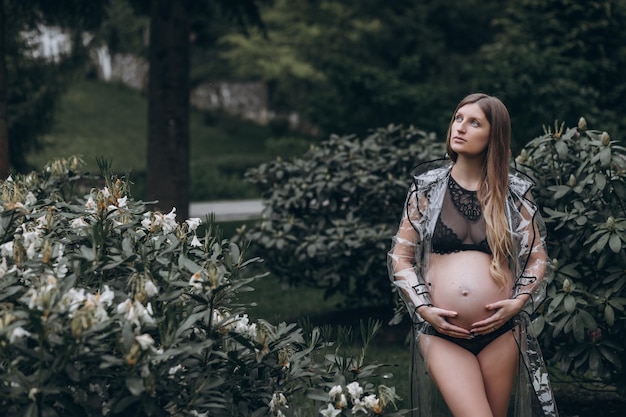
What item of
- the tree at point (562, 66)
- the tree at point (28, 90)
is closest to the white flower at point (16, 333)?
the tree at point (28, 90)

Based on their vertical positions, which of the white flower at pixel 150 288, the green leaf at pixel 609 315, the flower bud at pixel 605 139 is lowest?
the green leaf at pixel 609 315

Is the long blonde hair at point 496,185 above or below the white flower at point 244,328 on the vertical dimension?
above

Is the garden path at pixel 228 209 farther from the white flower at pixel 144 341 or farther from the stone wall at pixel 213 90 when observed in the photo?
the stone wall at pixel 213 90

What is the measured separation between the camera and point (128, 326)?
2799 mm

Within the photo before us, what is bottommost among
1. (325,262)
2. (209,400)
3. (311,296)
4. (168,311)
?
(311,296)

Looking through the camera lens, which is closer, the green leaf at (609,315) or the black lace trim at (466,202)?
the black lace trim at (466,202)

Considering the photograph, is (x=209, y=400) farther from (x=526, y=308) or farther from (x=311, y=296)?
(x=311, y=296)

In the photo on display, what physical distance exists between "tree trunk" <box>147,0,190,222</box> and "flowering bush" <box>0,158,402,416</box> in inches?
321

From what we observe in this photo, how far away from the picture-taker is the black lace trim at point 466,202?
3.66 m

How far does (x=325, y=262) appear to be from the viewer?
25.7 feet

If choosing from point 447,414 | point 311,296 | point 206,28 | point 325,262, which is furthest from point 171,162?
point 206,28

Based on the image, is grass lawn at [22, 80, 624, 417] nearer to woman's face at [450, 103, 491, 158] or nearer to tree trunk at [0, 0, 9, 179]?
tree trunk at [0, 0, 9, 179]

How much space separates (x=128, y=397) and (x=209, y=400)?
0.31 m

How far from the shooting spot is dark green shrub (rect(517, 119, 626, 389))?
4.87 meters
